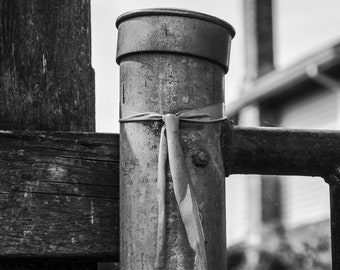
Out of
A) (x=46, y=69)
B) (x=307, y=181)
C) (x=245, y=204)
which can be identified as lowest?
(x=46, y=69)

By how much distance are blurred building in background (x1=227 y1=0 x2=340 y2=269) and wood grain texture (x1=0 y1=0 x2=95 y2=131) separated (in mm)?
10832

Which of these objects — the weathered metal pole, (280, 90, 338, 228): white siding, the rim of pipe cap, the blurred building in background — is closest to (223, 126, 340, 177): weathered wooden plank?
the weathered metal pole

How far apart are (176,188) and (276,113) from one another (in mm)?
14335

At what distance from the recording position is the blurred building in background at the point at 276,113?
536 inches

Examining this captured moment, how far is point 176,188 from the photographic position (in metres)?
1.56

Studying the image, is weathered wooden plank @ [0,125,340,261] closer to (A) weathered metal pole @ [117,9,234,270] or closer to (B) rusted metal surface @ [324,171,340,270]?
(A) weathered metal pole @ [117,9,234,270]

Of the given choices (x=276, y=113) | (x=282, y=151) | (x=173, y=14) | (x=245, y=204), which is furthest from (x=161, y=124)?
(x=245, y=204)

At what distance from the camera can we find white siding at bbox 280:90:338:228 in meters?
14.6

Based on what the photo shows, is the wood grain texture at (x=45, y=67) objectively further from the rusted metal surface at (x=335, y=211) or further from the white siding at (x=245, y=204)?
the white siding at (x=245, y=204)

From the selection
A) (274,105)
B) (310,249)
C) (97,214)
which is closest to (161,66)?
(97,214)

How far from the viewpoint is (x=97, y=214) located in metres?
1.67

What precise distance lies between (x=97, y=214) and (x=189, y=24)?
39cm

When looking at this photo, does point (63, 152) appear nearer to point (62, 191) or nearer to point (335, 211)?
point (62, 191)

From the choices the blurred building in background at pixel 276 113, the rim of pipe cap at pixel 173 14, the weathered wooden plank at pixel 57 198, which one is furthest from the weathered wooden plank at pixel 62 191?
the blurred building in background at pixel 276 113
